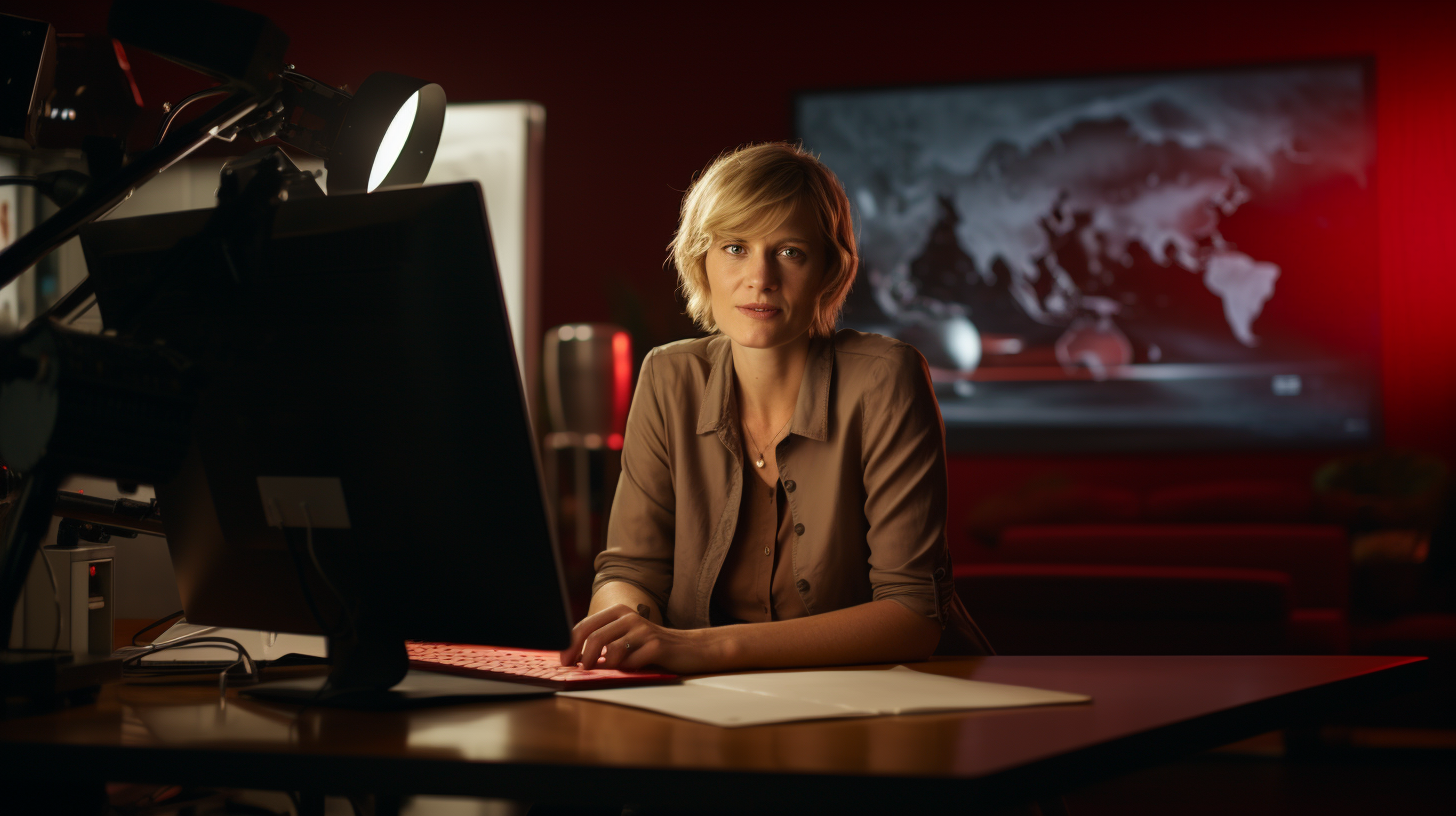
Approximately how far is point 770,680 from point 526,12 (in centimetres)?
478

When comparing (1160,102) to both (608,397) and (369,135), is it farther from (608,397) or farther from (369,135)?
(369,135)

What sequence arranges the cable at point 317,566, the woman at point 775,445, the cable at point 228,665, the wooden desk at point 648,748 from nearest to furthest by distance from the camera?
the wooden desk at point 648,748 → the cable at point 317,566 → the cable at point 228,665 → the woman at point 775,445

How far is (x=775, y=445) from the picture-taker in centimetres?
155

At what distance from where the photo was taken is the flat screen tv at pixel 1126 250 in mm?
4535

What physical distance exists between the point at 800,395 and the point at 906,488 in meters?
0.22

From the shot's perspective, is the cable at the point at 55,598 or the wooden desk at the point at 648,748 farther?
the cable at the point at 55,598

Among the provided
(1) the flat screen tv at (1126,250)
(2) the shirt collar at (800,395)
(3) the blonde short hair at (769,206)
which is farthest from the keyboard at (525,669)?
(1) the flat screen tv at (1126,250)

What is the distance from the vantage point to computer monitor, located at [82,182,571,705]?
0.82m

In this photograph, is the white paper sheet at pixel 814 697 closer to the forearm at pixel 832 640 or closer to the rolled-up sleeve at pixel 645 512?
the forearm at pixel 832 640

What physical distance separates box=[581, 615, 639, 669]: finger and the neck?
0.58 m

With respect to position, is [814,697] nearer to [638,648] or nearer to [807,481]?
[638,648]

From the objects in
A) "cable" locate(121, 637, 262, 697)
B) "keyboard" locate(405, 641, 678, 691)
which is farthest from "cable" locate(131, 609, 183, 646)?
"keyboard" locate(405, 641, 678, 691)

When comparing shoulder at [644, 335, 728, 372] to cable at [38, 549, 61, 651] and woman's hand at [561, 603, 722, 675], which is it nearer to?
woman's hand at [561, 603, 722, 675]

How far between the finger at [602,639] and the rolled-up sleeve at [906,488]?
0.36 metres
